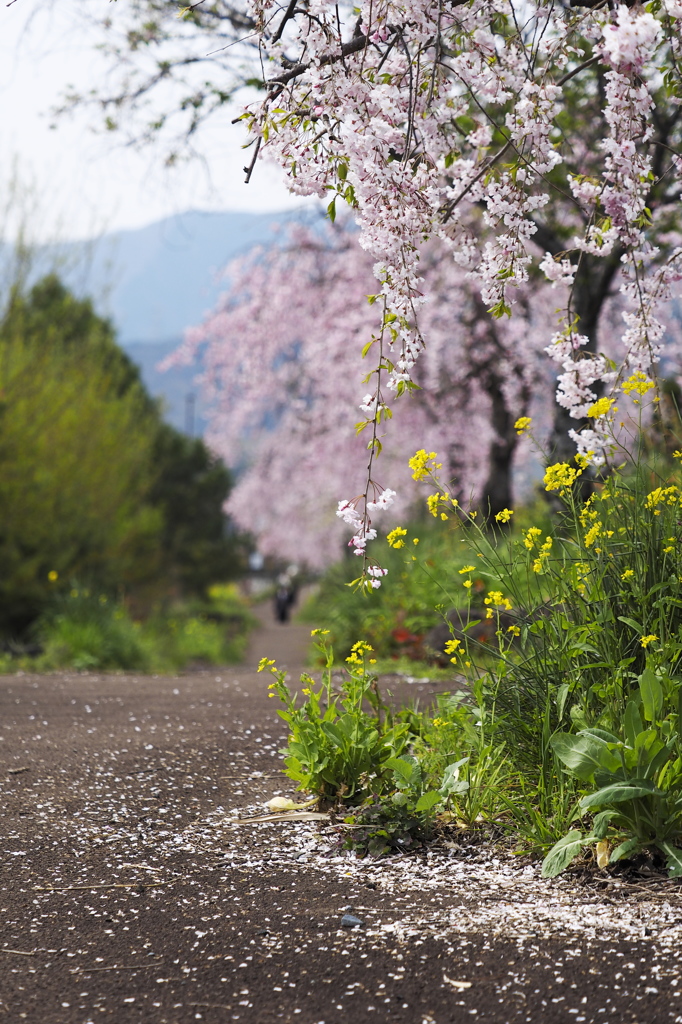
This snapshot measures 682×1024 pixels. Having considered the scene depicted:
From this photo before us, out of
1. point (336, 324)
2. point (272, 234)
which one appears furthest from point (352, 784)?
point (272, 234)

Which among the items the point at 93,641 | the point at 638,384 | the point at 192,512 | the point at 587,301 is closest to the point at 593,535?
the point at 638,384

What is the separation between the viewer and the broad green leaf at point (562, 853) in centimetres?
255

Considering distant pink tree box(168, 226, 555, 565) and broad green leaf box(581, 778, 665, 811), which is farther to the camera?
distant pink tree box(168, 226, 555, 565)

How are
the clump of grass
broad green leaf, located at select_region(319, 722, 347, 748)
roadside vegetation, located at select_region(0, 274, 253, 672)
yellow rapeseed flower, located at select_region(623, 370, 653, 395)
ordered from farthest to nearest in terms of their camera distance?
roadside vegetation, located at select_region(0, 274, 253, 672), the clump of grass, broad green leaf, located at select_region(319, 722, 347, 748), yellow rapeseed flower, located at select_region(623, 370, 653, 395)

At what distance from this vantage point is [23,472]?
998 centimetres

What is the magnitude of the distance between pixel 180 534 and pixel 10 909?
56.7ft

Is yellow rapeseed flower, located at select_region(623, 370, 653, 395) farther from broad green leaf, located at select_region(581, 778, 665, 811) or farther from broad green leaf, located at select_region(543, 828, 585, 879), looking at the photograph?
broad green leaf, located at select_region(543, 828, 585, 879)

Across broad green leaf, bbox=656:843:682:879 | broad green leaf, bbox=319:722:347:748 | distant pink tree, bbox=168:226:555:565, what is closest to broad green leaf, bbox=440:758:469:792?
broad green leaf, bbox=319:722:347:748

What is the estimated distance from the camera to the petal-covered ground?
199 centimetres

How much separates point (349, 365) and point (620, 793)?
1033 cm

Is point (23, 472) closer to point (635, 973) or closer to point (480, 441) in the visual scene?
point (480, 441)

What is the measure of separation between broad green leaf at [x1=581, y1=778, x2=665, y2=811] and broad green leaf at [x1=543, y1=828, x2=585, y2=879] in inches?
6.1

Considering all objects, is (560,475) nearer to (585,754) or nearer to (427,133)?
(585,754)

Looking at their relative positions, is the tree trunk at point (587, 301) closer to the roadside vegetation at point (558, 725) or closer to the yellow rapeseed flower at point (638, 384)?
the yellow rapeseed flower at point (638, 384)
